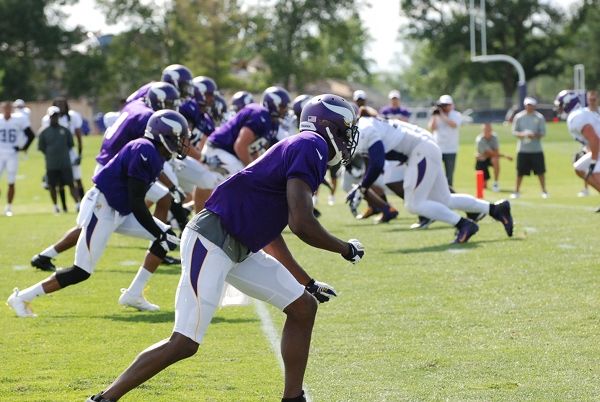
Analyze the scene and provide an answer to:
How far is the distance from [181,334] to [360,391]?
3.80 feet

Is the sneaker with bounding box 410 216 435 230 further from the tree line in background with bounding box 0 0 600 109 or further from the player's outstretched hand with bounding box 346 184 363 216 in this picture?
the tree line in background with bounding box 0 0 600 109

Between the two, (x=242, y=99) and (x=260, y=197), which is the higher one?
(x=260, y=197)

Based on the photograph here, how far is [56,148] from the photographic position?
2069cm

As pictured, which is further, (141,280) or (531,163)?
(531,163)

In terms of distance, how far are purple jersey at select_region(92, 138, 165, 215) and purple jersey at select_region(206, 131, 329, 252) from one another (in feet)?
8.86

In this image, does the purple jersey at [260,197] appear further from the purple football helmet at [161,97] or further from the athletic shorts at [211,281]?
the purple football helmet at [161,97]

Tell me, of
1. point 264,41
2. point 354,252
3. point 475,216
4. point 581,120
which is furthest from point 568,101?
point 264,41

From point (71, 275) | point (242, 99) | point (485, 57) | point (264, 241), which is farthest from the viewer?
point (485, 57)

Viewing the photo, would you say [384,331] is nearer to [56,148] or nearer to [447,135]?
[447,135]

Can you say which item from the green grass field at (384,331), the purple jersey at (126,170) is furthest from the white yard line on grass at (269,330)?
the purple jersey at (126,170)

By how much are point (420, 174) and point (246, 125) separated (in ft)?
7.17

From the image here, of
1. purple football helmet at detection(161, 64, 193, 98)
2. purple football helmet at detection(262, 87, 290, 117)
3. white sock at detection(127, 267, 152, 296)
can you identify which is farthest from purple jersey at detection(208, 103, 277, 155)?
white sock at detection(127, 267, 152, 296)

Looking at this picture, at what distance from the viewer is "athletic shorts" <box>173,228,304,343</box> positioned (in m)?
5.66

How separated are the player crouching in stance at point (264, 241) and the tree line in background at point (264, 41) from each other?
58578 mm
